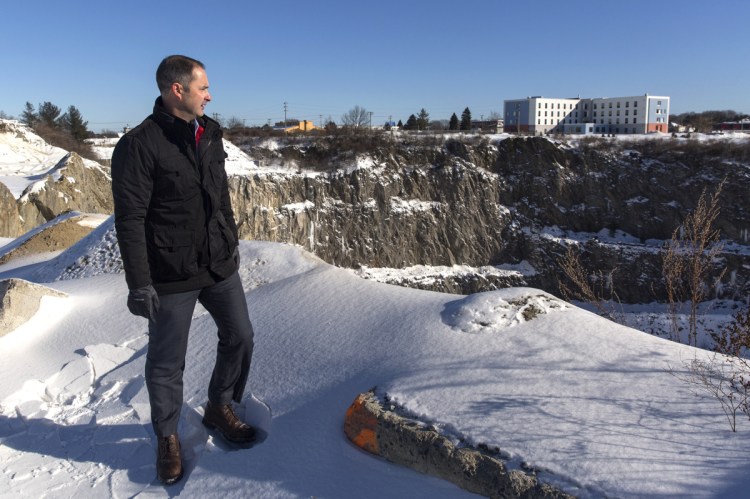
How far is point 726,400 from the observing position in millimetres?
2436

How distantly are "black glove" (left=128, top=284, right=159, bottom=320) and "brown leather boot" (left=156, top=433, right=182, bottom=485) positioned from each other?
24.7 inches

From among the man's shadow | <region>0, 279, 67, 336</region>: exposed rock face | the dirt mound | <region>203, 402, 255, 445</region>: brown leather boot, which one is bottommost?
the dirt mound

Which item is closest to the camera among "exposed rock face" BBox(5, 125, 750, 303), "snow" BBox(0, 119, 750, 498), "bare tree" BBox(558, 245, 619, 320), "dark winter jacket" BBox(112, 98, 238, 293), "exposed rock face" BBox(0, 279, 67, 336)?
"snow" BBox(0, 119, 750, 498)

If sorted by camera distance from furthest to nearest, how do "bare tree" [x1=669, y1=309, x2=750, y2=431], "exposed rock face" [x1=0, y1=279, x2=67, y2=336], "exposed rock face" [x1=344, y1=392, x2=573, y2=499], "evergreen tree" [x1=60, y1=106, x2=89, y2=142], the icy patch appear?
"evergreen tree" [x1=60, y1=106, x2=89, y2=142] → "exposed rock face" [x1=0, y1=279, x2=67, y2=336] → the icy patch → "bare tree" [x1=669, y1=309, x2=750, y2=431] → "exposed rock face" [x1=344, y1=392, x2=573, y2=499]

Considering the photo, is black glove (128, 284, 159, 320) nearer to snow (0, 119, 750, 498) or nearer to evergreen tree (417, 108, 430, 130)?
snow (0, 119, 750, 498)

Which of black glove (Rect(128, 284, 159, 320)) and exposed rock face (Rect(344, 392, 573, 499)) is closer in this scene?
exposed rock face (Rect(344, 392, 573, 499))

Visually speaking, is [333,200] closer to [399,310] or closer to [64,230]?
[64,230]

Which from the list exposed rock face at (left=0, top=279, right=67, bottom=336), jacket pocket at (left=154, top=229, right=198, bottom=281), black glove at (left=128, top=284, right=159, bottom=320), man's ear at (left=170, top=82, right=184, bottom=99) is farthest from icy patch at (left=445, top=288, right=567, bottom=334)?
exposed rock face at (left=0, top=279, right=67, bottom=336)

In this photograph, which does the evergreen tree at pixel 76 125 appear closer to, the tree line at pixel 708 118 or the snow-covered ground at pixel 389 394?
the snow-covered ground at pixel 389 394

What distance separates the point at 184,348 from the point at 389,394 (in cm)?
103

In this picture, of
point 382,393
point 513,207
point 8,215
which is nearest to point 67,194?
point 8,215

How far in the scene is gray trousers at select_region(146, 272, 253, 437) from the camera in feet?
7.97

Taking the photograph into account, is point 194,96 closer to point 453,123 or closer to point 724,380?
point 724,380

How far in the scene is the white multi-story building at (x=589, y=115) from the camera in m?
50.6
